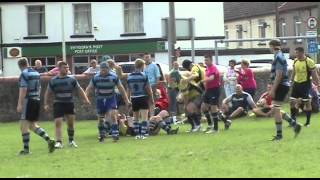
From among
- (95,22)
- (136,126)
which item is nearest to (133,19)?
(95,22)

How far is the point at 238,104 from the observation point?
20.7 metres

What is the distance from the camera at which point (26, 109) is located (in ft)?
47.0

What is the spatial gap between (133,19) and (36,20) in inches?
246

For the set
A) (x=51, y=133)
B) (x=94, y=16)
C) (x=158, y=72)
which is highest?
(x=94, y=16)

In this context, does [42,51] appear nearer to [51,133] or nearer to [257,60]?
[257,60]

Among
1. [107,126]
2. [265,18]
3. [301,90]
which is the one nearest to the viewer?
[107,126]

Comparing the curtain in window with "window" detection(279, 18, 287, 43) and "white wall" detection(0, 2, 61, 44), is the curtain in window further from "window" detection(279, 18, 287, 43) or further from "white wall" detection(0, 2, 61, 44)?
"window" detection(279, 18, 287, 43)

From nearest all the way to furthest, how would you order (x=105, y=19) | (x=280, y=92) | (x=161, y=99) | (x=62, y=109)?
(x=280, y=92) < (x=62, y=109) < (x=161, y=99) < (x=105, y=19)

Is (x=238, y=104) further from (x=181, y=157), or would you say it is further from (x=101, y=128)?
(x=181, y=157)

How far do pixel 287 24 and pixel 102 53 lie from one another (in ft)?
88.9

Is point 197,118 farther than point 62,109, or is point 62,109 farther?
point 197,118

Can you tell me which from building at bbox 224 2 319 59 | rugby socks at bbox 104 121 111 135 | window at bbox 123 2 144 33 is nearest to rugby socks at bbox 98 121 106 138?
rugby socks at bbox 104 121 111 135

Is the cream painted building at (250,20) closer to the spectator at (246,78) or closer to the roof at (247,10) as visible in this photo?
the roof at (247,10)

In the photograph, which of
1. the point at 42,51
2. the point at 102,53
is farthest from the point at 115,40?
the point at 42,51
